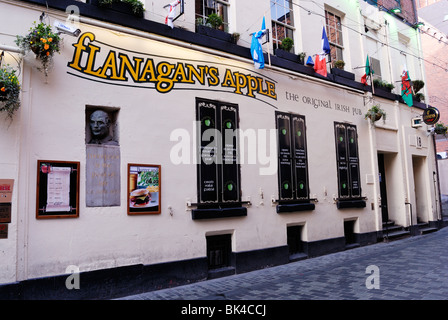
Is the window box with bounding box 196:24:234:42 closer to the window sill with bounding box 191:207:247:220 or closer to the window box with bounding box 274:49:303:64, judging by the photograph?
the window box with bounding box 274:49:303:64

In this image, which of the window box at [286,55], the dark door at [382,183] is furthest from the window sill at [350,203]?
the window box at [286,55]

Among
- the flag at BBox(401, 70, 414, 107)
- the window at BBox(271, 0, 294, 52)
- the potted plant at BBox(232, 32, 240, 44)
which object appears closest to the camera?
the potted plant at BBox(232, 32, 240, 44)

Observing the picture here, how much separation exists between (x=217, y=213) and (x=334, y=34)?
8159 millimetres

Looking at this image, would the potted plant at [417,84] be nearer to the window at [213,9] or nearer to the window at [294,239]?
the window at [294,239]

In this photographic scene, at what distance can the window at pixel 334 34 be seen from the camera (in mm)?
12117

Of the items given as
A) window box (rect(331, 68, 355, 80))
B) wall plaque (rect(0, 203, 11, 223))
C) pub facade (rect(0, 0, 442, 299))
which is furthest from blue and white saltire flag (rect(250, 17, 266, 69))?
wall plaque (rect(0, 203, 11, 223))

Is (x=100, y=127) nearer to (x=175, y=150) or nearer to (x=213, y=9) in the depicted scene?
(x=175, y=150)

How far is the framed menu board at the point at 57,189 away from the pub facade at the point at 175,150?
0.07 feet

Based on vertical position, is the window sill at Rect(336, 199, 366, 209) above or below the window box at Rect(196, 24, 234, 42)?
below

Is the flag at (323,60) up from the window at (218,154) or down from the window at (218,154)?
up

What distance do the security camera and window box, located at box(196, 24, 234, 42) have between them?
10.0 ft

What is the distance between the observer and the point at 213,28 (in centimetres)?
849

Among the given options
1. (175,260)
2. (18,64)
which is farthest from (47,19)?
(175,260)

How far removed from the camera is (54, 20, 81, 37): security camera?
19.0ft
